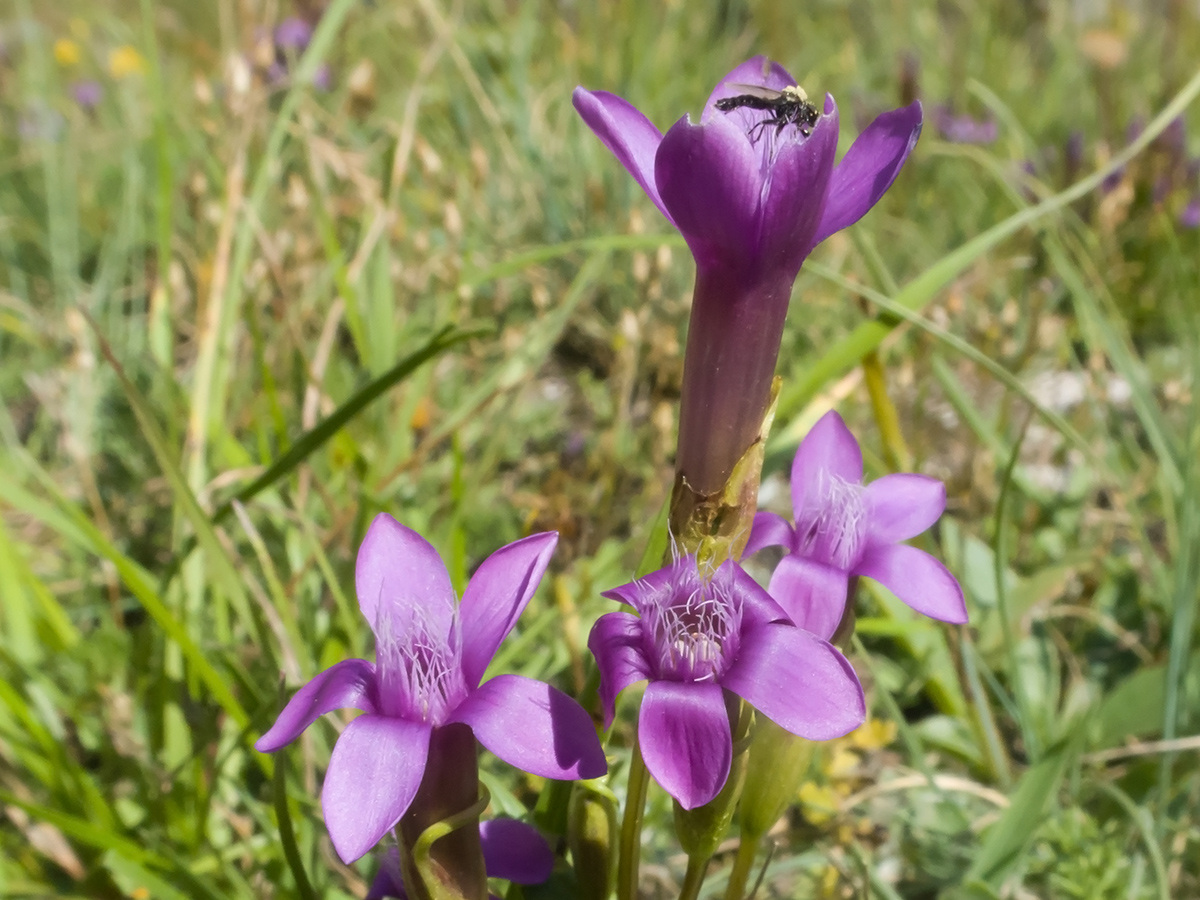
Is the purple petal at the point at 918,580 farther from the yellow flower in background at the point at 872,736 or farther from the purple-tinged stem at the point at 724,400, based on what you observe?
the yellow flower in background at the point at 872,736

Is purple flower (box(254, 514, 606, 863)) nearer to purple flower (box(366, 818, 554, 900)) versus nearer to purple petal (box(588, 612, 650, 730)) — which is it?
purple petal (box(588, 612, 650, 730))

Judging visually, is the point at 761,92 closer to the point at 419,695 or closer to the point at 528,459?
the point at 419,695

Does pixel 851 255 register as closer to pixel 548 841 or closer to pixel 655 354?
pixel 655 354

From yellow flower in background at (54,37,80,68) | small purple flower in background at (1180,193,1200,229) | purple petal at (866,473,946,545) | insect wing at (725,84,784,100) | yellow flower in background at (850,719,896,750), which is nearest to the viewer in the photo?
insect wing at (725,84,784,100)

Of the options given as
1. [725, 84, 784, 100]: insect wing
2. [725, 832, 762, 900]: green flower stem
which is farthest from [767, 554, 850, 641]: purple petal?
[725, 84, 784, 100]: insect wing

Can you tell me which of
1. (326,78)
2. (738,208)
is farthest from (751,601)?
(326,78)
